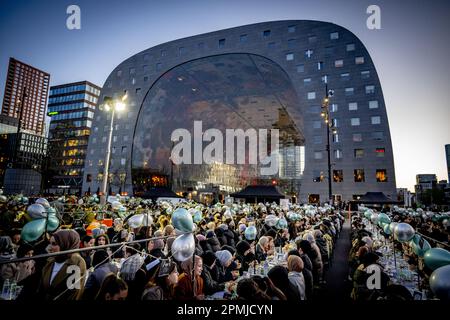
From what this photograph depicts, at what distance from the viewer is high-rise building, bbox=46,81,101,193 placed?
91000 millimetres

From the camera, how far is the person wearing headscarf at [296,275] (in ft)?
15.1

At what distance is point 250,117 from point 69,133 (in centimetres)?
8003

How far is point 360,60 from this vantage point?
4178 cm

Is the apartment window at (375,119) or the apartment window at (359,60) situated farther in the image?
the apartment window at (359,60)

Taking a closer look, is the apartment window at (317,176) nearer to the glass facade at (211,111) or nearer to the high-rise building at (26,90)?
the glass facade at (211,111)

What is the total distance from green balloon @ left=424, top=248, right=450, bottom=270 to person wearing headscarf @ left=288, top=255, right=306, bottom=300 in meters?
2.25

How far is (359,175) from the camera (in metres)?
39.3

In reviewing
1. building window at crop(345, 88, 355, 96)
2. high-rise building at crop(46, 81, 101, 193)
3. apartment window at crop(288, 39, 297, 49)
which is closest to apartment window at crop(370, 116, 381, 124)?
building window at crop(345, 88, 355, 96)

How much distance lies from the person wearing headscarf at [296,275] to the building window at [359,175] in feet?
132

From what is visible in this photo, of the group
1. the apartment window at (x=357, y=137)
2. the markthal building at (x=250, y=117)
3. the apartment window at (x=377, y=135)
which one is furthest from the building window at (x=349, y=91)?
the apartment window at (x=377, y=135)
